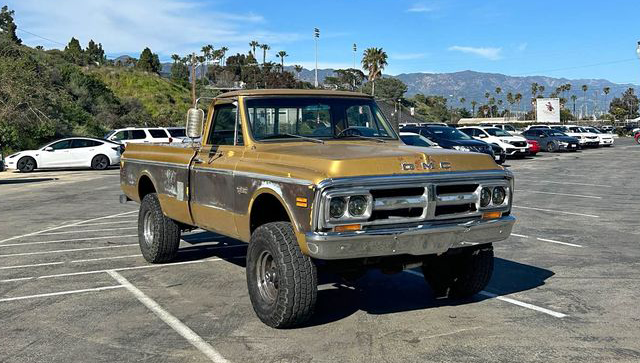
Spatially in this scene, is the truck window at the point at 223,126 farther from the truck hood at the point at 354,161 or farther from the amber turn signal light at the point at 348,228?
the amber turn signal light at the point at 348,228

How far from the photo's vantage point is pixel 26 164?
26.8 m

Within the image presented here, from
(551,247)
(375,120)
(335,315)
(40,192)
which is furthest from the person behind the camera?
(40,192)

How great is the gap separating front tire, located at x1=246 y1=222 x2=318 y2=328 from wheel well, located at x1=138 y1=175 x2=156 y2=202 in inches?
141

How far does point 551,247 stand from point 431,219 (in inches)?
185

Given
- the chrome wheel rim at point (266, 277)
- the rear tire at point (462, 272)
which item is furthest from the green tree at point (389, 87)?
the chrome wheel rim at point (266, 277)

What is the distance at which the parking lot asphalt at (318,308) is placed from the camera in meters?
5.23

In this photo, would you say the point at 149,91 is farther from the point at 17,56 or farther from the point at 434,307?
the point at 434,307

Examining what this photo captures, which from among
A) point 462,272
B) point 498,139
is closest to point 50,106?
point 498,139

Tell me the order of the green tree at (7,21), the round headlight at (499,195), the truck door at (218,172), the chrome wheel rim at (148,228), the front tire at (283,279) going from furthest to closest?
the green tree at (7,21) → the chrome wheel rim at (148,228) → the truck door at (218,172) → the round headlight at (499,195) → the front tire at (283,279)

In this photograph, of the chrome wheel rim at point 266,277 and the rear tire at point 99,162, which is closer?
the chrome wheel rim at point 266,277

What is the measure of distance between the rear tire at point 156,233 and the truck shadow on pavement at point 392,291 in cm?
49

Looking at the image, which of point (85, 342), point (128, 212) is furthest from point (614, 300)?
point (128, 212)

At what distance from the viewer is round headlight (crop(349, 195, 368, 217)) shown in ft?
17.4

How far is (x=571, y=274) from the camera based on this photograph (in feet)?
25.7
